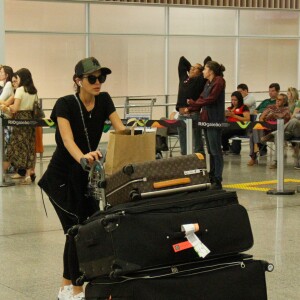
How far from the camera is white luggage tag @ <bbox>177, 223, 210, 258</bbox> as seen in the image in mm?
4500

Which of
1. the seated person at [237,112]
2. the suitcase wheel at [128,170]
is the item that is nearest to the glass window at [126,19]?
the seated person at [237,112]

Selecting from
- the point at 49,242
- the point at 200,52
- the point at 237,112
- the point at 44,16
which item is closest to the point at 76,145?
the point at 49,242

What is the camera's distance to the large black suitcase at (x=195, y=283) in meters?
4.49

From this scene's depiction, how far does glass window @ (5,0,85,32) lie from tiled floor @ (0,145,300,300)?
7.12 meters

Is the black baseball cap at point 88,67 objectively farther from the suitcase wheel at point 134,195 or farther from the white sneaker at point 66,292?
the white sneaker at point 66,292

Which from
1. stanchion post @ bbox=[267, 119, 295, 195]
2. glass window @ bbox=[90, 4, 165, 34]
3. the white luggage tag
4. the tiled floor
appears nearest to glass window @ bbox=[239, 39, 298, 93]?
glass window @ bbox=[90, 4, 165, 34]

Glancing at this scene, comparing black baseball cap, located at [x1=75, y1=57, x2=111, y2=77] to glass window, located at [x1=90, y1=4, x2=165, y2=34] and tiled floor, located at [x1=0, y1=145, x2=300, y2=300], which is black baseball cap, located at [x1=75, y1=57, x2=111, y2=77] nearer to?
tiled floor, located at [x1=0, y1=145, x2=300, y2=300]

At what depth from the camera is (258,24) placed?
75.2ft

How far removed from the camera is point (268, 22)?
23.2 m

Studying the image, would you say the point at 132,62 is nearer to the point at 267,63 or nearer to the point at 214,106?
Result: the point at 267,63

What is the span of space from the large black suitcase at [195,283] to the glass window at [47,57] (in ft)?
47.6

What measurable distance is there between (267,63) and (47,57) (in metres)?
6.75

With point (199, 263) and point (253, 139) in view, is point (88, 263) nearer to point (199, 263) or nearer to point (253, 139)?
point (199, 263)

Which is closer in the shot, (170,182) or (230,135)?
(170,182)
